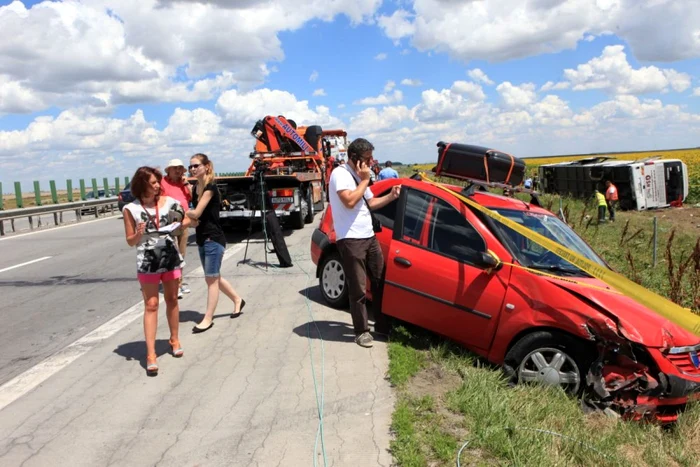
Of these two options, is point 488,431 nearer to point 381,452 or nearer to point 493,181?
point 381,452

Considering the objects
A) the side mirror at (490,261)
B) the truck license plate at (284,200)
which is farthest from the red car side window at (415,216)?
the truck license plate at (284,200)

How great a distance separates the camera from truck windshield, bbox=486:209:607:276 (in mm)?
4562

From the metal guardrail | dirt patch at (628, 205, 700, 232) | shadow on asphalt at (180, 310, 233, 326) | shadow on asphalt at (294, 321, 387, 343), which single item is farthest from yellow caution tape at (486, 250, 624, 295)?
dirt patch at (628, 205, 700, 232)

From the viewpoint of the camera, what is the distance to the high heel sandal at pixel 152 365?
4707mm

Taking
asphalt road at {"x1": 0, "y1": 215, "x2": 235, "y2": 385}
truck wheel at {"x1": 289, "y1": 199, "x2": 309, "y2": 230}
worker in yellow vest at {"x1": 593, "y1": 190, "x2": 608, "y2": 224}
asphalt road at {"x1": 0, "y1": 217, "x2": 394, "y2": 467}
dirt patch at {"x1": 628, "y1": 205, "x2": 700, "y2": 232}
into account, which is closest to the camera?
asphalt road at {"x1": 0, "y1": 217, "x2": 394, "y2": 467}

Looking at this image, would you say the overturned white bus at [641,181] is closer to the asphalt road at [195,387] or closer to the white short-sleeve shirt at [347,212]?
the asphalt road at [195,387]

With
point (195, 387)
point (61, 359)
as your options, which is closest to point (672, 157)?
point (195, 387)

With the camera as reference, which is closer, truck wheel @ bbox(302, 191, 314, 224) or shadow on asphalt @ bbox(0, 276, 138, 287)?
shadow on asphalt @ bbox(0, 276, 138, 287)

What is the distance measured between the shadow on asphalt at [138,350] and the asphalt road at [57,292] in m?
0.75

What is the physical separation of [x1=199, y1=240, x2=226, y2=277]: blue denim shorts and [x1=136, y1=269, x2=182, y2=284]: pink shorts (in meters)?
0.83

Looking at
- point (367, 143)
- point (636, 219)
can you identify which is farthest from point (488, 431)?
point (636, 219)

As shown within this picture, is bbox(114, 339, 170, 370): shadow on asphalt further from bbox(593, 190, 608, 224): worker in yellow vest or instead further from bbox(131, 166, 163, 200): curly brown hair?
bbox(593, 190, 608, 224): worker in yellow vest

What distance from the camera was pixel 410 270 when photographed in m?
5.12

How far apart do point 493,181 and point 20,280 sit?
809 cm
